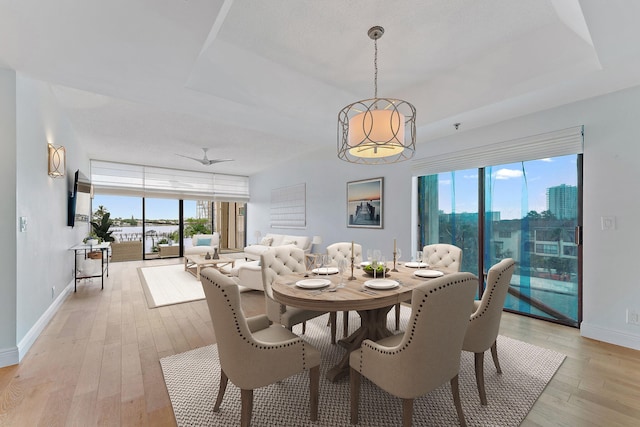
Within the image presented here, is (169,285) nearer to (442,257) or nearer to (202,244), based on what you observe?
(202,244)

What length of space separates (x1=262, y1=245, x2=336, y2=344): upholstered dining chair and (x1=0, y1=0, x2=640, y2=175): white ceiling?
1.65 m

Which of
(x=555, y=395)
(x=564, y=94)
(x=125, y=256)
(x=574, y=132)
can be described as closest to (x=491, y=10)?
(x=564, y=94)

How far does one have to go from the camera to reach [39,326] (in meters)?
2.92

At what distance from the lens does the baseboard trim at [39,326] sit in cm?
246

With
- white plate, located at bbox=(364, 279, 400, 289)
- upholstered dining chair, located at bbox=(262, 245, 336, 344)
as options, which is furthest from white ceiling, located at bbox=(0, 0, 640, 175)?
white plate, located at bbox=(364, 279, 400, 289)

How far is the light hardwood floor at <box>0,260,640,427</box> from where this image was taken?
68.6 inches

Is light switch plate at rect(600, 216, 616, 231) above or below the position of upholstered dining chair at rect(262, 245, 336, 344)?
above

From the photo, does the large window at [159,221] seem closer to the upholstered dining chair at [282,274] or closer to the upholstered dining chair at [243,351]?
the upholstered dining chair at [282,274]

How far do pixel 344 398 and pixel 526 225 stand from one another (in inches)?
123

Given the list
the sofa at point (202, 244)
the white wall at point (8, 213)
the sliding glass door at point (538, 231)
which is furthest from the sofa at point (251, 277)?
the sliding glass door at point (538, 231)

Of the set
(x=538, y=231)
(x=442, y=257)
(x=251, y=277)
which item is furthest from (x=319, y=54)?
(x=538, y=231)

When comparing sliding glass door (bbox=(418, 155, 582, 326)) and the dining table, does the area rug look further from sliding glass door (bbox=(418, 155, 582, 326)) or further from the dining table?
sliding glass door (bbox=(418, 155, 582, 326))

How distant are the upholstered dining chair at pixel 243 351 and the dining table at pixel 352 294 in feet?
0.91

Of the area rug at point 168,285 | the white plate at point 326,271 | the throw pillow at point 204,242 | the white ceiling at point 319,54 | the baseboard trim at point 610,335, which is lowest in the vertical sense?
the area rug at point 168,285
